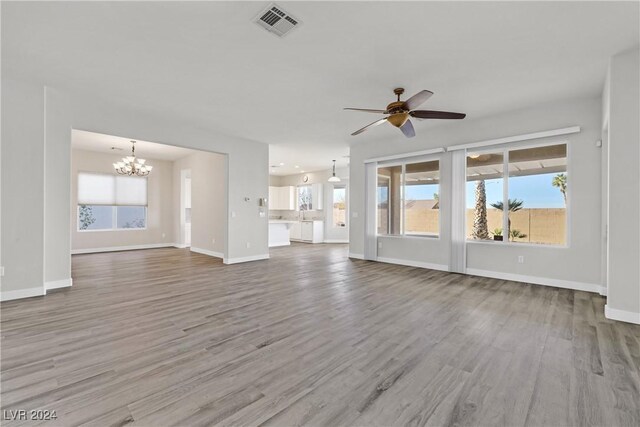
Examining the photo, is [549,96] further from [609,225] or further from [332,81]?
[332,81]

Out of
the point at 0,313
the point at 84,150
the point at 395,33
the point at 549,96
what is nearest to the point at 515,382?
the point at 395,33

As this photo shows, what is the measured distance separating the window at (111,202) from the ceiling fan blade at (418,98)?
8.99m

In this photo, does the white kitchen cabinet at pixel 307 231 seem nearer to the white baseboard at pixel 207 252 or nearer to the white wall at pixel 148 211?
the white baseboard at pixel 207 252

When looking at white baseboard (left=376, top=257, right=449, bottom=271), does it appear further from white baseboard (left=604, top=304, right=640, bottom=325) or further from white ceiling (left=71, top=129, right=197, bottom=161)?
white ceiling (left=71, top=129, right=197, bottom=161)

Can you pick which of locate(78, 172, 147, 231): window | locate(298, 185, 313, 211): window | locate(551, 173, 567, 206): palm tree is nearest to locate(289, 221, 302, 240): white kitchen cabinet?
locate(298, 185, 313, 211): window

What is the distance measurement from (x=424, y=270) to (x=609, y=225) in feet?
9.94

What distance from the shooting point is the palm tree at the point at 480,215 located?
5.37 m

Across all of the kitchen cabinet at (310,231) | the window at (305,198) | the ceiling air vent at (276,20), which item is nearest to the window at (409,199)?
the kitchen cabinet at (310,231)

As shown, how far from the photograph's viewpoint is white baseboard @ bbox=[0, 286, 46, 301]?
370 cm

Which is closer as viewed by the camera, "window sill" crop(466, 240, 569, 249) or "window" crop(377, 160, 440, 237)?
"window sill" crop(466, 240, 569, 249)

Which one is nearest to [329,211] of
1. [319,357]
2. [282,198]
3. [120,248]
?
[282,198]

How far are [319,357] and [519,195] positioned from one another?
4.65 meters

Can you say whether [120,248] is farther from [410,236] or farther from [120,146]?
[410,236]

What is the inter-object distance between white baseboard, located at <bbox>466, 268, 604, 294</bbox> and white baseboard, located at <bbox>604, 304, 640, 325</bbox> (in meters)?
1.22
